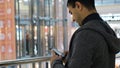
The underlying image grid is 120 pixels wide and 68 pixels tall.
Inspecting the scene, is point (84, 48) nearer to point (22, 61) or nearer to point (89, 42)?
point (89, 42)

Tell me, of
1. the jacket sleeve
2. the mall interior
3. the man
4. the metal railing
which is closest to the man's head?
the man

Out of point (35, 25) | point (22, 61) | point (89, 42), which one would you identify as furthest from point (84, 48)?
point (35, 25)

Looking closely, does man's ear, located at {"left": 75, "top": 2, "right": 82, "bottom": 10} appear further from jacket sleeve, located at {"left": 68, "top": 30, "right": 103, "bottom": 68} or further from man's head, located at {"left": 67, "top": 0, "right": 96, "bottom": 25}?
jacket sleeve, located at {"left": 68, "top": 30, "right": 103, "bottom": 68}

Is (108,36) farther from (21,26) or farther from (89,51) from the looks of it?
(21,26)

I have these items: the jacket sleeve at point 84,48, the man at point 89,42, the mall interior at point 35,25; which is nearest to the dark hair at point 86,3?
the man at point 89,42

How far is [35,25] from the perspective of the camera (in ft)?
18.6

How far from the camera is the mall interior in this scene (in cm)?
513

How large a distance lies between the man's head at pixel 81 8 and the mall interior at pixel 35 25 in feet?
10.3

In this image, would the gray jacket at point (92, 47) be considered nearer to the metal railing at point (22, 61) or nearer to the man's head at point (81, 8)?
the man's head at point (81, 8)

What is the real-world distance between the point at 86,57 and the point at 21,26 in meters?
4.14

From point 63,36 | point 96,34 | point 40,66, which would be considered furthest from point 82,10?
point 63,36

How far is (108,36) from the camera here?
1.44 m

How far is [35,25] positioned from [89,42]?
172 inches

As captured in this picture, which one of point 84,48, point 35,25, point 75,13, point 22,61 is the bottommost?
point 35,25
